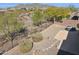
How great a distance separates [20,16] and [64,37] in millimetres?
505

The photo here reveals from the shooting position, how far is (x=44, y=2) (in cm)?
500

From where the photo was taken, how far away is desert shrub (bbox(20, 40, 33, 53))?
5023mm

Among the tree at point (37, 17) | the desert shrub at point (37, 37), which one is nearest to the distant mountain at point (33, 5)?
the tree at point (37, 17)

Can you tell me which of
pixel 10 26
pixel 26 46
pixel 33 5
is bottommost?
pixel 26 46

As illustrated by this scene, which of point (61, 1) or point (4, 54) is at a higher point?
point (61, 1)

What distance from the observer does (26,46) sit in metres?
5.02

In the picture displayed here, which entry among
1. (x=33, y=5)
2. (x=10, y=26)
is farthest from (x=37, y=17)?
(x=10, y=26)

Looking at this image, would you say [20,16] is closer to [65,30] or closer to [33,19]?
[33,19]

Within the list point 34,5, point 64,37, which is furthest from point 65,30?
point 34,5

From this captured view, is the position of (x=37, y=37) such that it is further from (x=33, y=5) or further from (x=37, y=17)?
(x=33, y=5)

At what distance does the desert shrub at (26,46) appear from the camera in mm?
5023

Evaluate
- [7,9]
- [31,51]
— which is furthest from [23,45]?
[7,9]

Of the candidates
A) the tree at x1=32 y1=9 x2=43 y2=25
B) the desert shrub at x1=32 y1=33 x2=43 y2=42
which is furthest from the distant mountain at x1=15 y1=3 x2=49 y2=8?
the desert shrub at x1=32 y1=33 x2=43 y2=42

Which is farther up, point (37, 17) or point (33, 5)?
point (33, 5)
